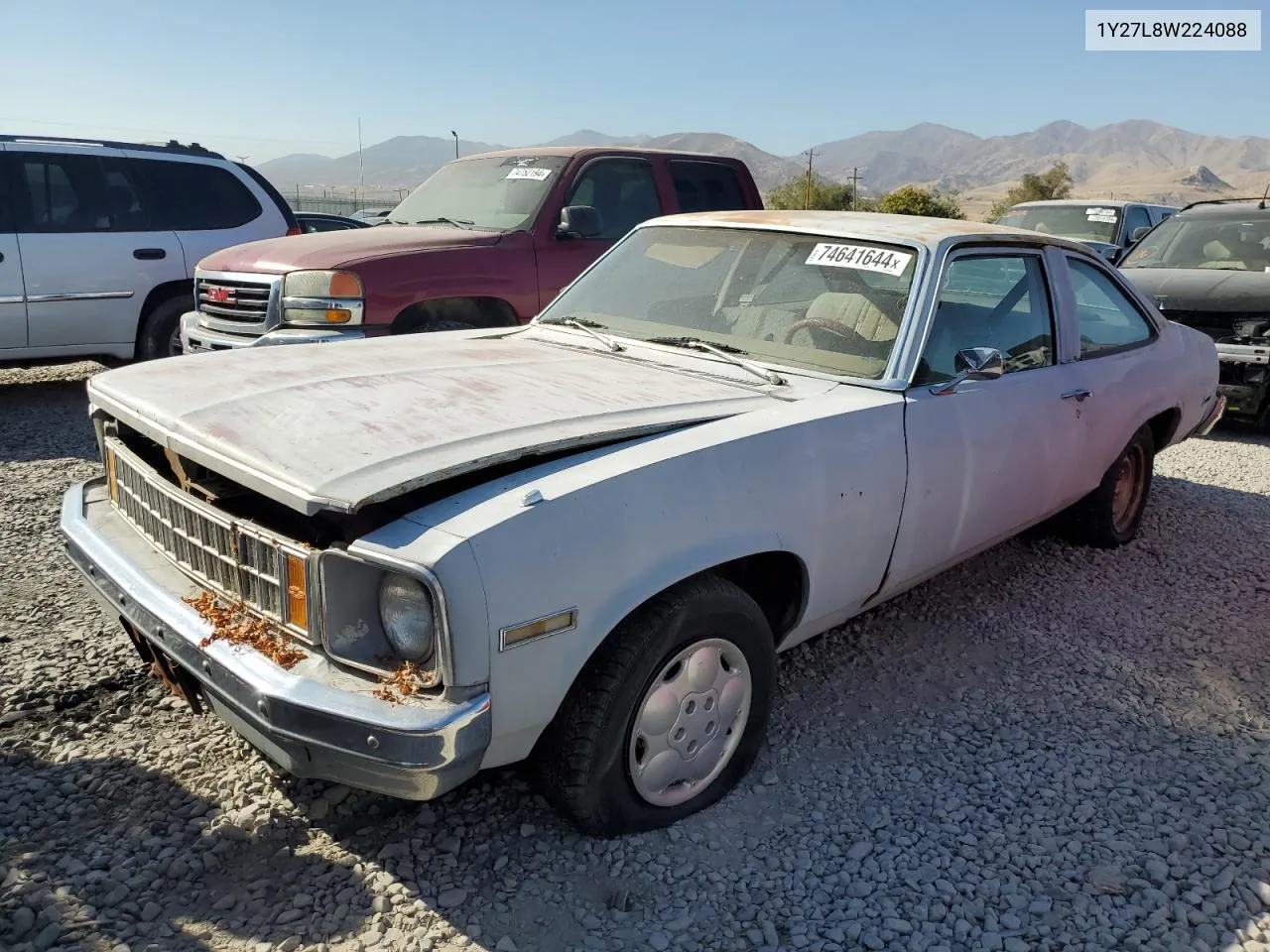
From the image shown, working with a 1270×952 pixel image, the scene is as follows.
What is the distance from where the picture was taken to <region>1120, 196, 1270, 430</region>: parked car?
7.46 meters

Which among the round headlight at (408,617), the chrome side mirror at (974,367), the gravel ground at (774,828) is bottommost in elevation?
the gravel ground at (774,828)

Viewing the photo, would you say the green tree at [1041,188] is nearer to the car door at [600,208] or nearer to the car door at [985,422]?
the car door at [600,208]

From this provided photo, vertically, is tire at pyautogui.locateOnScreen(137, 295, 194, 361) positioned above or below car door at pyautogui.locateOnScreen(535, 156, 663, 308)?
below

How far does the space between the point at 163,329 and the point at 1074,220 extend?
10276 millimetres

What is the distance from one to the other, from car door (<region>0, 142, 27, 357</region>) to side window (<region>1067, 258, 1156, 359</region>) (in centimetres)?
700

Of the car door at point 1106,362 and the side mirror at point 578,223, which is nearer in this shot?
the car door at point 1106,362

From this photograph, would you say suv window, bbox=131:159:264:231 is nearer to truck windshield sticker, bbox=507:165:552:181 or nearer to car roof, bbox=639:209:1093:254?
truck windshield sticker, bbox=507:165:552:181

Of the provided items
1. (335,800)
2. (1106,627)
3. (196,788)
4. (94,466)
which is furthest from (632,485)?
(94,466)

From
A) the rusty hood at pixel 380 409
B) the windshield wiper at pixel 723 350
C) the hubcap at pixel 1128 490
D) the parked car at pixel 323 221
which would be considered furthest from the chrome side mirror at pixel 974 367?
the parked car at pixel 323 221

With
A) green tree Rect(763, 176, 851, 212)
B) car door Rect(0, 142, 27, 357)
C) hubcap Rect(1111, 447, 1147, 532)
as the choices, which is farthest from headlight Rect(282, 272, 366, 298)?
green tree Rect(763, 176, 851, 212)

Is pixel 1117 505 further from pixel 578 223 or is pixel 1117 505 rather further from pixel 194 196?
pixel 194 196

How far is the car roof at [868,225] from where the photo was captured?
3.64 m

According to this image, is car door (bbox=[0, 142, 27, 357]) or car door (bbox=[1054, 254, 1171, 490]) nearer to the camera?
car door (bbox=[1054, 254, 1171, 490])

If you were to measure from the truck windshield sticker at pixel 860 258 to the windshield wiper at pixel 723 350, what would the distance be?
0.48 meters
